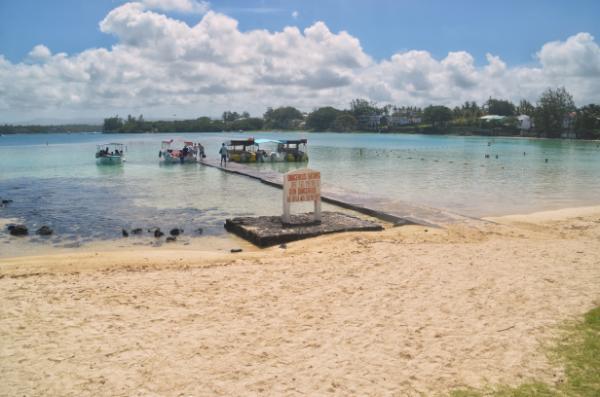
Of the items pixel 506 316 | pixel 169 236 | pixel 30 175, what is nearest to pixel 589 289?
pixel 506 316

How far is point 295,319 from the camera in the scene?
5387 mm

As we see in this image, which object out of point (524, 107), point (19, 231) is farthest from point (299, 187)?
point (524, 107)

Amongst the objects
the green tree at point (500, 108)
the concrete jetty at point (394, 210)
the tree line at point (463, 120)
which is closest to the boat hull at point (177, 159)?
the concrete jetty at point (394, 210)

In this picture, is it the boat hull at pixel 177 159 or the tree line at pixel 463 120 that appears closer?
the boat hull at pixel 177 159

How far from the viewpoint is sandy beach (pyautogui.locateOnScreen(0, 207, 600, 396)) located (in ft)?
13.3

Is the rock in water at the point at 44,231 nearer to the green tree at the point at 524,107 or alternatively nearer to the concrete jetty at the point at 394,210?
the concrete jetty at the point at 394,210

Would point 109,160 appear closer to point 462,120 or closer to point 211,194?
point 211,194

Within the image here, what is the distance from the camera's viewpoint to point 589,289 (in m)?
6.02

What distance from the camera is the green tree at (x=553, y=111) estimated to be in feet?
300

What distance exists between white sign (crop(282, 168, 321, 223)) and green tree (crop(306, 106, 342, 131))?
568 ft

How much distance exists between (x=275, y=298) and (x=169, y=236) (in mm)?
5983

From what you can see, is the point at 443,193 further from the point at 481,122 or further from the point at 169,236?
the point at 481,122

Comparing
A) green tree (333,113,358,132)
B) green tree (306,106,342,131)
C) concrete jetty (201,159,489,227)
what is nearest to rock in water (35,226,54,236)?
concrete jetty (201,159,489,227)

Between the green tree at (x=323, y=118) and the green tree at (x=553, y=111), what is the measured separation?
94465 millimetres
